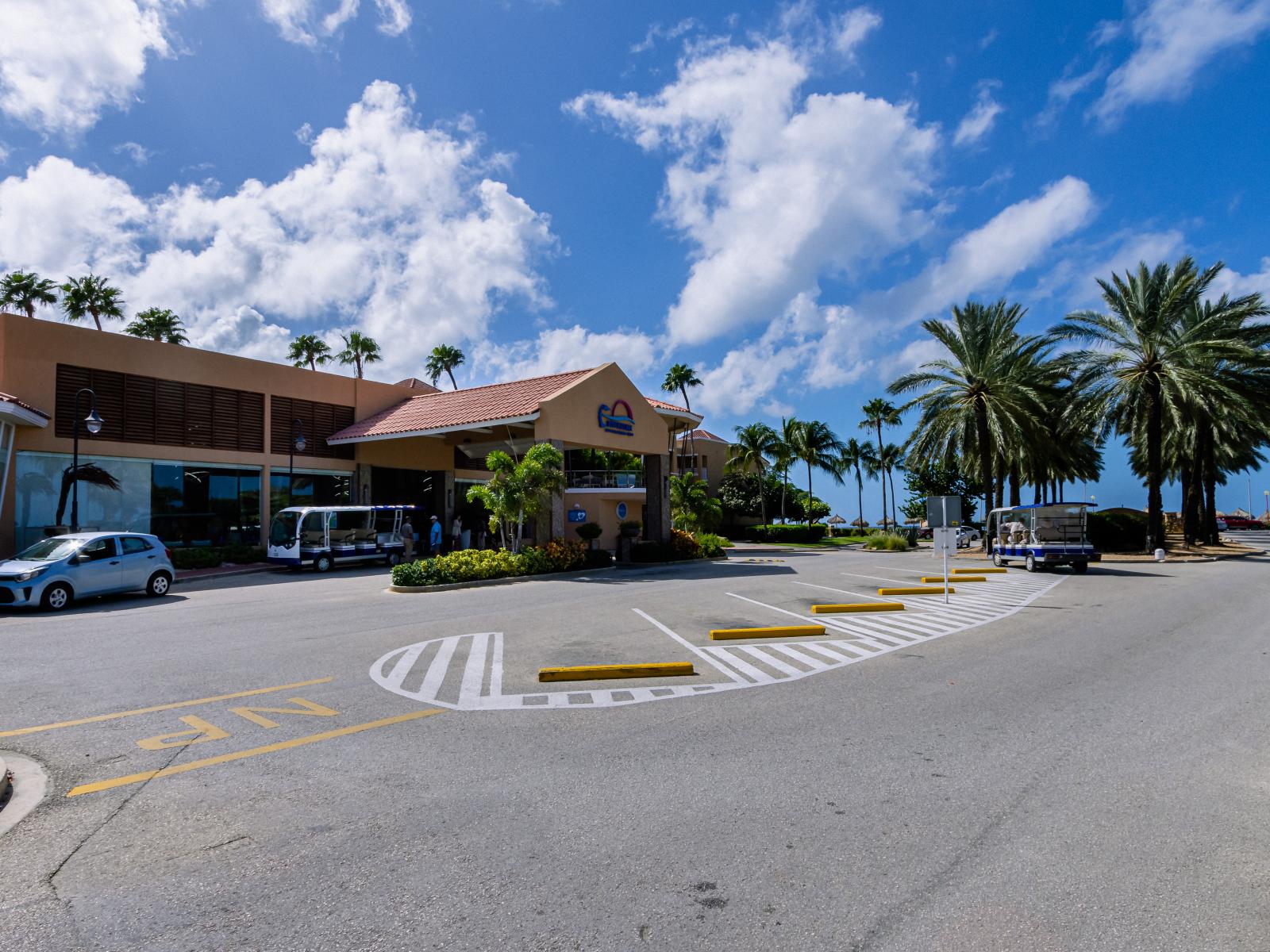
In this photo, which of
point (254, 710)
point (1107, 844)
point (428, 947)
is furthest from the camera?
point (254, 710)

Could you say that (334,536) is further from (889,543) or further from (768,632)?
(889,543)

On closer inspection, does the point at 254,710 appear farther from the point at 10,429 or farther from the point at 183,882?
the point at 10,429

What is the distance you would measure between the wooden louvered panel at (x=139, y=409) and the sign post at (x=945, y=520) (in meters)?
25.7

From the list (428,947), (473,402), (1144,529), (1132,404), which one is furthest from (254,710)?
(1144,529)

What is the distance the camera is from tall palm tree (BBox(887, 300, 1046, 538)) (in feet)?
110

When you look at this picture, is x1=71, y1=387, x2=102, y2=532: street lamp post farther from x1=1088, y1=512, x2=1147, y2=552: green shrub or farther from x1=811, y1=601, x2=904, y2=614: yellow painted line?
x1=1088, y1=512, x2=1147, y2=552: green shrub

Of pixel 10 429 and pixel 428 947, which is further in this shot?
pixel 10 429

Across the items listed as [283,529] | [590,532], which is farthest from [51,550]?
[590,532]

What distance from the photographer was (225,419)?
28.4 m

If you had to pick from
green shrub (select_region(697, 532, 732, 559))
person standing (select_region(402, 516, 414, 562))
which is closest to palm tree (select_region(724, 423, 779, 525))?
green shrub (select_region(697, 532, 732, 559))

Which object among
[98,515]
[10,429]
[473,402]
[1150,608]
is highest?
[473,402]

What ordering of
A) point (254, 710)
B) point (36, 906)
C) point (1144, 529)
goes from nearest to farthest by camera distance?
point (36, 906) < point (254, 710) < point (1144, 529)

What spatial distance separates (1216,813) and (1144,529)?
1556 inches

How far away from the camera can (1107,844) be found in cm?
432
